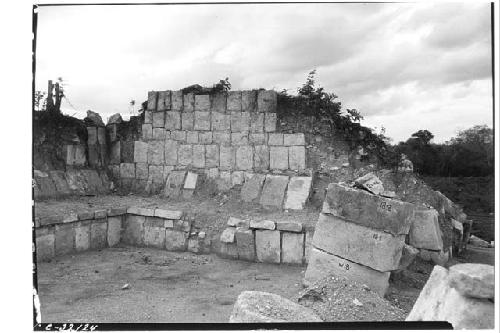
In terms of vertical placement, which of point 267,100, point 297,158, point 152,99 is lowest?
point 297,158

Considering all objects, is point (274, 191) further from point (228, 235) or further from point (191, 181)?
point (191, 181)

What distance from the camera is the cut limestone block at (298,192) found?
773 cm

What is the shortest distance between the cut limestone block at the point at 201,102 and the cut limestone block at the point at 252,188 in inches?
70.5

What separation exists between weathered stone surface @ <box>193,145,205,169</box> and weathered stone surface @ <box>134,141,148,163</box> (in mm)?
1153

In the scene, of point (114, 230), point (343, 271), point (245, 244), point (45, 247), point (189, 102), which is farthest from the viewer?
point (189, 102)

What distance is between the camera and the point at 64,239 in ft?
23.6

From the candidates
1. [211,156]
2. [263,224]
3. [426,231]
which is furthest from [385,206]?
[211,156]

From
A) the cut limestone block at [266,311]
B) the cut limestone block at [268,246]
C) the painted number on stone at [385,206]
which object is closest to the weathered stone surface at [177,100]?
the cut limestone block at [268,246]

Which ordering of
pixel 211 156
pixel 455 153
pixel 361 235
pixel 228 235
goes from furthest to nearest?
pixel 211 156 → pixel 228 235 → pixel 455 153 → pixel 361 235

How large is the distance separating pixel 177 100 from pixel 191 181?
1749mm

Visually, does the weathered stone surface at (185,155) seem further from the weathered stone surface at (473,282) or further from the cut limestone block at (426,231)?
the weathered stone surface at (473,282)
